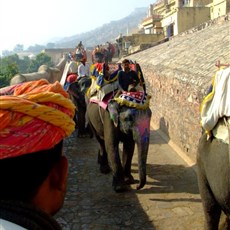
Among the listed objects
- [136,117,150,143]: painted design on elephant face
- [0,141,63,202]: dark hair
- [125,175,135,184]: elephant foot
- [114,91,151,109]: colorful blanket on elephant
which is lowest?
[125,175,135,184]: elephant foot

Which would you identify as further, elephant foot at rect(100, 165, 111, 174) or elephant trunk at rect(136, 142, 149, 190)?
elephant foot at rect(100, 165, 111, 174)

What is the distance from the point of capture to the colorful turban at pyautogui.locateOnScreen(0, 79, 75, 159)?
4.50 feet

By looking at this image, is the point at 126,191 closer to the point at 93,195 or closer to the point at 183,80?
the point at 93,195

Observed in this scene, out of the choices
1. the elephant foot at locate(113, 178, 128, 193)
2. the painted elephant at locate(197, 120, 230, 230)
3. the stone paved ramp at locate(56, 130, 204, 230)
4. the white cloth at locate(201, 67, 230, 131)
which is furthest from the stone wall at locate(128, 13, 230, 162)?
the white cloth at locate(201, 67, 230, 131)

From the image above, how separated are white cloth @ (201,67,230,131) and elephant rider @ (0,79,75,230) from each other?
6.64 feet

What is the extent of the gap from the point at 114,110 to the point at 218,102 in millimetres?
2904

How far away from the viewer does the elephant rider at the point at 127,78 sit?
20.8ft

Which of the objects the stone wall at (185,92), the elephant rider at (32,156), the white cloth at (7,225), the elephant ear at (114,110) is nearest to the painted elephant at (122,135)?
the elephant ear at (114,110)

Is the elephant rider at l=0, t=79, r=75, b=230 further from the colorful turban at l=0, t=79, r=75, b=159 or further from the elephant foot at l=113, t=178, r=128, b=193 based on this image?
the elephant foot at l=113, t=178, r=128, b=193

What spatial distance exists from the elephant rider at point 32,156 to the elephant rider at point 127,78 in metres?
4.67

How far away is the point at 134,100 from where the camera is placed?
588 cm

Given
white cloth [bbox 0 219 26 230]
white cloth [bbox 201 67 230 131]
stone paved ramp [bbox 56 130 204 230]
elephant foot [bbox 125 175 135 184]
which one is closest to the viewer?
white cloth [bbox 0 219 26 230]

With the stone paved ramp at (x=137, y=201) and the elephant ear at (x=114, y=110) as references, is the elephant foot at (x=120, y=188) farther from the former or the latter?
the elephant ear at (x=114, y=110)

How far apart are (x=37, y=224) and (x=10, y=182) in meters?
0.19
